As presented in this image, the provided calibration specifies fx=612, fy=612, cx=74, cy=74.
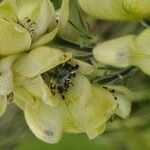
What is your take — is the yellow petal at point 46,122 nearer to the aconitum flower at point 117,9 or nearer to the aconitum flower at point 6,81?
the aconitum flower at point 6,81

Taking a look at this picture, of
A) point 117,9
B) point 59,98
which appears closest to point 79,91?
point 59,98

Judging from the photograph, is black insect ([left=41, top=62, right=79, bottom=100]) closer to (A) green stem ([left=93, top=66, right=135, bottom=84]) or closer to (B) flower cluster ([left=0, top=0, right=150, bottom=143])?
A: (B) flower cluster ([left=0, top=0, right=150, bottom=143])

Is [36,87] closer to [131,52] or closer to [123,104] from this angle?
[131,52]

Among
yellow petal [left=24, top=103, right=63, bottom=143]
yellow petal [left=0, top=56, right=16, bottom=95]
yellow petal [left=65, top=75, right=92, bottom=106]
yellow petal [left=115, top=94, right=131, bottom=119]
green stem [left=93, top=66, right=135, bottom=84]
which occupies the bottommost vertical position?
yellow petal [left=115, top=94, right=131, bottom=119]

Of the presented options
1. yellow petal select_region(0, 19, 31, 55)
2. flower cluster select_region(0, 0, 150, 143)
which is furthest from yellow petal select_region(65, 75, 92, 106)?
yellow petal select_region(0, 19, 31, 55)

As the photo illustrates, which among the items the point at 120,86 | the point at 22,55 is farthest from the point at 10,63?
the point at 120,86

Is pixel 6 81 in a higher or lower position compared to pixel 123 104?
higher
